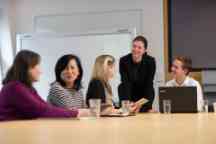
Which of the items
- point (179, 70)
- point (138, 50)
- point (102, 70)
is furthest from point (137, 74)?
point (102, 70)

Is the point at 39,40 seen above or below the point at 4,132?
above

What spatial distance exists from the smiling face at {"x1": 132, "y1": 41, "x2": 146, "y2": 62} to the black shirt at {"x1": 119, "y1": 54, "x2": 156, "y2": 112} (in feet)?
0.16

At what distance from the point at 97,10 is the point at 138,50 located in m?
1.74

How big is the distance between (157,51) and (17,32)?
1.83m


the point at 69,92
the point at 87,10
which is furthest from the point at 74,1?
the point at 69,92

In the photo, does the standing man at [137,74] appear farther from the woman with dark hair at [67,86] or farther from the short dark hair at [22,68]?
the short dark hair at [22,68]

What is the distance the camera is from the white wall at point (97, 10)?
4.61m

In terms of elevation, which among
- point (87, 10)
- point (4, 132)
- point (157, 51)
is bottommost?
point (4, 132)

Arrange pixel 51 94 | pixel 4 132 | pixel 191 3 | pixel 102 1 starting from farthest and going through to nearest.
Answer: pixel 102 1 < pixel 191 3 < pixel 51 94 < pixel 4 132

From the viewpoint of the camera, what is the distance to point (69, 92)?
2.52m

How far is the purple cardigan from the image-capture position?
6.55 feet

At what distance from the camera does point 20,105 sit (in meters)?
2.00

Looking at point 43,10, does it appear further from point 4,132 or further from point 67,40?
point 4,132

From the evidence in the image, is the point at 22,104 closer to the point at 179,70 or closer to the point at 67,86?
the point at 67,86
